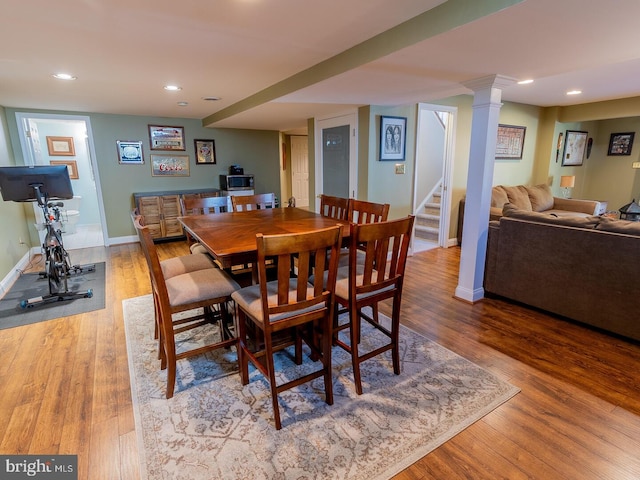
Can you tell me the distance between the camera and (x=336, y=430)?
166cm

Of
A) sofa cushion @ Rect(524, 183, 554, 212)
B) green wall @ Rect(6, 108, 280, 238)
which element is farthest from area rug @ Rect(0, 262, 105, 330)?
sofa cushion @ Rect(524, 183, 554, 212)

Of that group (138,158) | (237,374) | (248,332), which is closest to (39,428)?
(237,374)

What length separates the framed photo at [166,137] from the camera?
5.59m

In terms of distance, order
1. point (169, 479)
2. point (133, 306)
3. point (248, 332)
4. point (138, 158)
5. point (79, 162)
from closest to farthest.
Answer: point (169, 479)
point (248, 332)
point (133, 306)
point (138, 158)
point (79, 162)

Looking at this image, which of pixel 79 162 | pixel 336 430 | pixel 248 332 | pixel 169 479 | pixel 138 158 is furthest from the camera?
pixel 79 162

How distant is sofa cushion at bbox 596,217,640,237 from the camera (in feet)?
7.65

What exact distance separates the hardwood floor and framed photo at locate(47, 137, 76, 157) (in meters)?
5.06

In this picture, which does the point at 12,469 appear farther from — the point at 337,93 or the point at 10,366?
the point at 337,93

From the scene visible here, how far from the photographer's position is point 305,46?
2338 mm

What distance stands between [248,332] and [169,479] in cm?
98

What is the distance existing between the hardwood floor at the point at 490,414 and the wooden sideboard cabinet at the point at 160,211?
255 centimetres

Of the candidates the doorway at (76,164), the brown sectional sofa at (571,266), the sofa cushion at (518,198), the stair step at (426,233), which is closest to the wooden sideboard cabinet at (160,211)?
the doorway at (76,164)

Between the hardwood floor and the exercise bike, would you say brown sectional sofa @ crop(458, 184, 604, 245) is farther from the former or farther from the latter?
the exercise bike

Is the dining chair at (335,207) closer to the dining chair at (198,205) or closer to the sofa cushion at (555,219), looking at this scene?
the dining chair at (198,205)
